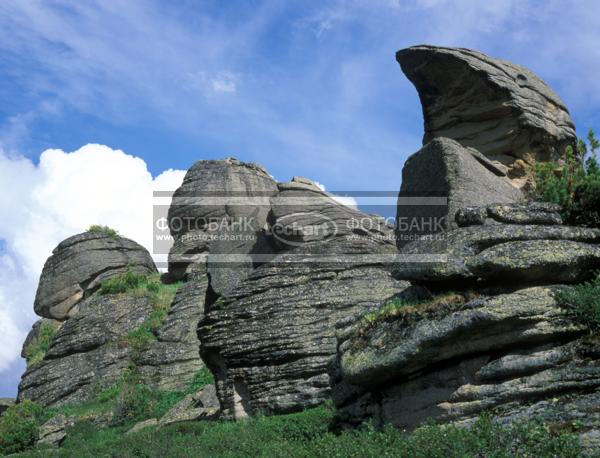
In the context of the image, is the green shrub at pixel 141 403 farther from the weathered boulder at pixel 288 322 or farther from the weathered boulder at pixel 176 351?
the weathered boulder at pixel 288 322

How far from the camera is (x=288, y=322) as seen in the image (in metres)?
20.8

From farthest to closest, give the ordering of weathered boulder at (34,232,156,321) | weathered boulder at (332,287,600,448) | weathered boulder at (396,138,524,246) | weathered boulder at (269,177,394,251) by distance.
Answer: weathered boulder at (34,232,156,321) < weathered boulder at (269,177,394,251) < weathered boulder at (396,138,524,246) < weathered boulder at (332,287,600,448)

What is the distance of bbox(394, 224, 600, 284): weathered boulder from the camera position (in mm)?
12609

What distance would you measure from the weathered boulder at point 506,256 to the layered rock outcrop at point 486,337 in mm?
18

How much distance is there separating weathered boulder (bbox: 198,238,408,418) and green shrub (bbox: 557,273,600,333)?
24.7 ft

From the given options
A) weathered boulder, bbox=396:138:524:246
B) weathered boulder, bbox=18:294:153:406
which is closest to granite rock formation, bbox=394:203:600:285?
weathered boulder, bbox=396:138:524:246

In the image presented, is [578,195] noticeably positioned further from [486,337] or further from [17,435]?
[17,435]

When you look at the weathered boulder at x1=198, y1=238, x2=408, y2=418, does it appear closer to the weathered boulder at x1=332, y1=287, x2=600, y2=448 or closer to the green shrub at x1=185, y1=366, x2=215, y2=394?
the weathered boulder at x1=332, y1=287, x2=600, y2=448

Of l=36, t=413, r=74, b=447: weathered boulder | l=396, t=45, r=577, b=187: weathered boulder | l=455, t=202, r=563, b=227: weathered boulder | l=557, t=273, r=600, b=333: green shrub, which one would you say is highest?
l=396, t=45, r=577, b=187: weathered boulder

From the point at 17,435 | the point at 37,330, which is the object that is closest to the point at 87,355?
the point at 17,435

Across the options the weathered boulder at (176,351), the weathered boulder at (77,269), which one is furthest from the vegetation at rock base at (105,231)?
the weathered boulder at (176,351)

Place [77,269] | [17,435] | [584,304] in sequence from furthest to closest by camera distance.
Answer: [77,269] < [17,435] < [584,304]

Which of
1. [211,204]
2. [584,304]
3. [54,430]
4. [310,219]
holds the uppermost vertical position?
[211,204]

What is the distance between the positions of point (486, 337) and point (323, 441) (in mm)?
3098
